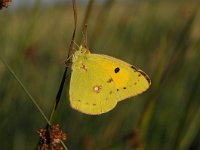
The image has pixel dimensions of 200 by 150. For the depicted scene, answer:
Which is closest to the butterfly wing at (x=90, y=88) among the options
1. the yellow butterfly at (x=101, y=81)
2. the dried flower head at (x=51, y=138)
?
the yellow butterfly at (x=101, y=81)

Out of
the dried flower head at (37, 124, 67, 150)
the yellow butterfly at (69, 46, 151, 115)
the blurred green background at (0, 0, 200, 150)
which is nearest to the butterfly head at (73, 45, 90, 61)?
the yellow butterfly at (69, 46, 151, 115)

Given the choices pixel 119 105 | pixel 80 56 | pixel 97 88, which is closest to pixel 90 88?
pixel 97 88

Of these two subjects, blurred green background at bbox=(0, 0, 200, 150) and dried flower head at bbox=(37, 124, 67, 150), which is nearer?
dried flower head at bbox=(37, 124, 67, 150)

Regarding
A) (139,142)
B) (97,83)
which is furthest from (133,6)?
(139,142)

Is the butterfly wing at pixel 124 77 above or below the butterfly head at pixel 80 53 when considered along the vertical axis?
below

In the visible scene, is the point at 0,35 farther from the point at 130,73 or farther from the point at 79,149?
the point at 130,73

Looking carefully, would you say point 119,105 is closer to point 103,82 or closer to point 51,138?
point 103,82

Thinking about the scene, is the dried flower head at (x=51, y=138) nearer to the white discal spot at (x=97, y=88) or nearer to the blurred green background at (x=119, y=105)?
the blurred green background at (x=119, y=105)

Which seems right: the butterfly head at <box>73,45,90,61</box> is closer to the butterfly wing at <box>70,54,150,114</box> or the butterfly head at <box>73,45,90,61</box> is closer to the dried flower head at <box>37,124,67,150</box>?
the butterfly wing at <box>70,54,150,114</box>
